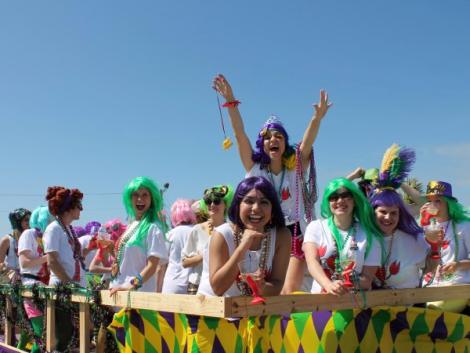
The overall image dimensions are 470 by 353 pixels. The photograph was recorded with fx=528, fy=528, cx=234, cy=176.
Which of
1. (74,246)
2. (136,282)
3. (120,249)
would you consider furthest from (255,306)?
(74,246)

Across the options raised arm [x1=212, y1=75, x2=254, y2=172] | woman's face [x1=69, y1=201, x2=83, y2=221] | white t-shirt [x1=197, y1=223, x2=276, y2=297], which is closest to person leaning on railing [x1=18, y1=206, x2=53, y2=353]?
woman's face [x1=69, y1=201, x2=83, y2=221]

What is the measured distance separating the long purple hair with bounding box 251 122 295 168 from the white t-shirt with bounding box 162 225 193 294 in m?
1.73

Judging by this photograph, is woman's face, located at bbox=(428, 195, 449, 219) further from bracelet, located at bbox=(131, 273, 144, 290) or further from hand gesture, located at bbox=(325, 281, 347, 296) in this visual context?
bracelet, located at bbox=(131, 273, 144, 290)

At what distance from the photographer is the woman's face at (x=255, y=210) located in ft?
10.7

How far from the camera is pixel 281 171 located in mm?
4727

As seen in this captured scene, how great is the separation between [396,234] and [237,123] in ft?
5.50

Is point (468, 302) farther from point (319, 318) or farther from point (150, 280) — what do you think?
point (150, 280)

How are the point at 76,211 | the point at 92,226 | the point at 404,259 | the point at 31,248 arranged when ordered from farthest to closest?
the point at 92,226
the point at 31,248
the point at 76,211
the point at 404,259

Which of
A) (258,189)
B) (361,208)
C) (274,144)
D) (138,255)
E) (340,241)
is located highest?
(274,144)

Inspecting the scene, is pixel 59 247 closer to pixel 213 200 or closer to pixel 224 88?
pixel 213 200

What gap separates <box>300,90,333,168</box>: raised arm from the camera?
15.6ft

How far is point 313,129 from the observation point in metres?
4.81

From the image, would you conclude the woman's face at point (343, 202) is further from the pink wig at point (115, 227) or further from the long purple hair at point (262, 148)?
the pink wig at point (115, 227)

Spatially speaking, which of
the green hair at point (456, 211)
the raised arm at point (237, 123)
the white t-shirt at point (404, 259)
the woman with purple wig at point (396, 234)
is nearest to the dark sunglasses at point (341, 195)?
the woman with purple wig at point (396, 234)
